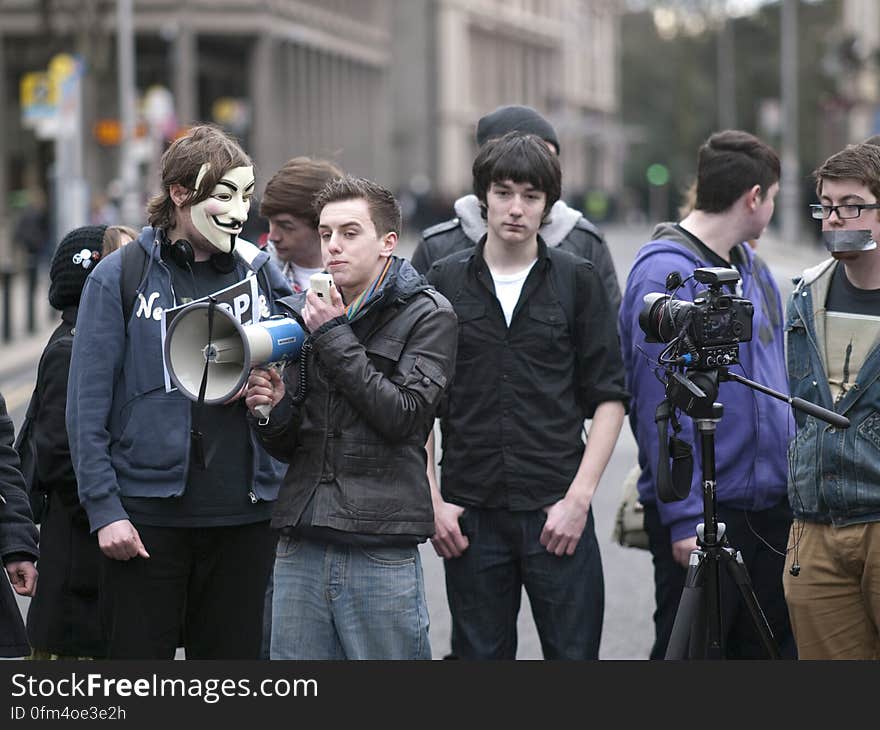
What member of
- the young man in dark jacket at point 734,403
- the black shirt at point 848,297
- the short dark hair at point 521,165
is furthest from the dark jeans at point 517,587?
the black shirt at point 848,297

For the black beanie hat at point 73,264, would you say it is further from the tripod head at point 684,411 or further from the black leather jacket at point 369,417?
the tripod head at point 684,411

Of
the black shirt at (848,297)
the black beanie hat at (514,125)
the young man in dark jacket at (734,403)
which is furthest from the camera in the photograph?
the black beanie hat at (514,125)

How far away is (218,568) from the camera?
16.5ft

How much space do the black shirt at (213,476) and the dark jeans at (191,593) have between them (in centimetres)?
5

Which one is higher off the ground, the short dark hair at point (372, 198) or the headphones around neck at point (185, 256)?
the short dark hair at point (372, 198)

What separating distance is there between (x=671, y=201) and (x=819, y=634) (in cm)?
8390

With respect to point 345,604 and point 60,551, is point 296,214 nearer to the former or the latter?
point 60,551

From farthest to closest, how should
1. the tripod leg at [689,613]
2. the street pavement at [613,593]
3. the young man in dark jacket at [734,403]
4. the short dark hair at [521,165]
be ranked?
the street pavement at [613,593], the young man in dark jacket at [734,403], the short dark hair at [521,165], the tripod leg at [689,613]

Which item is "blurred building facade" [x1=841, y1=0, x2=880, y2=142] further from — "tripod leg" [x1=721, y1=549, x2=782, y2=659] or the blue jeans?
the blue jeans

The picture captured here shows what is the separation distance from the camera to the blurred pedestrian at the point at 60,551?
17.4 feet

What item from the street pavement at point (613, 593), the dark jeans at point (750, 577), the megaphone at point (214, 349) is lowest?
the street pavement at point (613, 593)

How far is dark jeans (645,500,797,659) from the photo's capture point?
18.1 feet

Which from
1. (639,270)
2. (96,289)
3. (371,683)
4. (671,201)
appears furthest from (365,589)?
(671,201)

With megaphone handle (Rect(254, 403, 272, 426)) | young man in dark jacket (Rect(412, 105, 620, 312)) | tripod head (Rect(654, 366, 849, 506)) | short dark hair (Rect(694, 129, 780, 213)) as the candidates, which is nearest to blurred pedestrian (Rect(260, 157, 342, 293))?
young man in dark jacket (Rect(412, 105, 620, 312))
